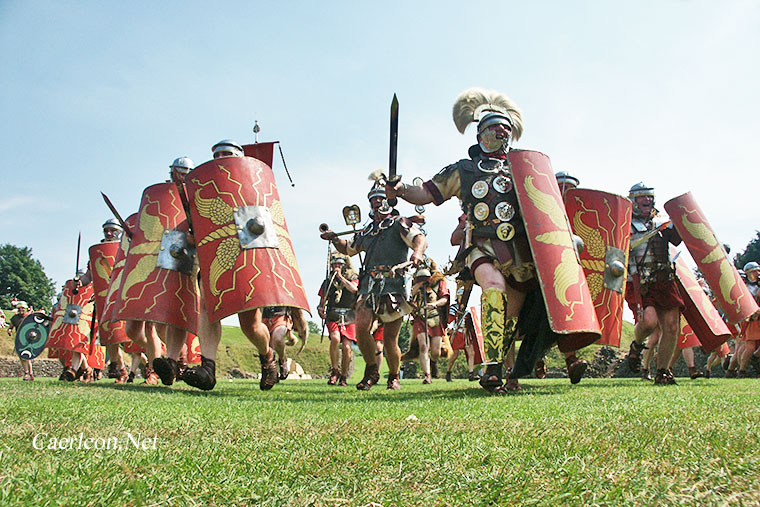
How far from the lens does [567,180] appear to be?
673 centimetres

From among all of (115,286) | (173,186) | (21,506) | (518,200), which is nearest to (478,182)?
(518,200)

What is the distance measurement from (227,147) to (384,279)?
223 cm

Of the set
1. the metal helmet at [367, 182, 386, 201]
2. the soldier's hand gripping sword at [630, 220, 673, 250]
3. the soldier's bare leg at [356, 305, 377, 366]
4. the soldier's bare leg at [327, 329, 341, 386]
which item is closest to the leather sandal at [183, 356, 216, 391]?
the soldier's bare leg at [356, 305, 377, 366]

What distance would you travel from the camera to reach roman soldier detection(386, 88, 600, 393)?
4.51 m

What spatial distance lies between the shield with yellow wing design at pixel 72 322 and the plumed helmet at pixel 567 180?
22.6 ft

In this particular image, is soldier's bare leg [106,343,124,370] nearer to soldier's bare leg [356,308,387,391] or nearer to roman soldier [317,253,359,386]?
roman soldier [317,253,359,386]

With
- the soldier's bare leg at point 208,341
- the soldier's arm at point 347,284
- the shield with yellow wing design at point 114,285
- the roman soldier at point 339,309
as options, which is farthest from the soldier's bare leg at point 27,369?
the soldier's bare leg at point 208,341

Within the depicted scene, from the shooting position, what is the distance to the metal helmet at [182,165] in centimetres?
616

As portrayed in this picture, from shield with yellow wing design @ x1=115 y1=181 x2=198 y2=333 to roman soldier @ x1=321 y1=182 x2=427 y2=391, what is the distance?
5.37 ft

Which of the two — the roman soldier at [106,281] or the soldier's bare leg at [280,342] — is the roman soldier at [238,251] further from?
the soldier's bare leg at [280,342]

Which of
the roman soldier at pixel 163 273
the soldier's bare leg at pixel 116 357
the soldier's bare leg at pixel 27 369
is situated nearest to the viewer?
the roman soldier at pixel 163 273

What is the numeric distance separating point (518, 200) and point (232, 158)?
7.84 ft

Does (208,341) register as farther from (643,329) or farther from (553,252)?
(643,329)

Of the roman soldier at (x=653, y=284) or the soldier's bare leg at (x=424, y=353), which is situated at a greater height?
the roman soldier at (x=653, y=284)
